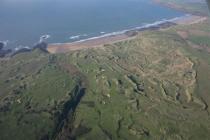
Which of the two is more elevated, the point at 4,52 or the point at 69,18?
the point at 69,18

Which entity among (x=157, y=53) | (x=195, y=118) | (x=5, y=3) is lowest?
(x=195, y=118)

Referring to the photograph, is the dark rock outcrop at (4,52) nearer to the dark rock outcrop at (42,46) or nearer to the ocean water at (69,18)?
the ocean water at (69,18)

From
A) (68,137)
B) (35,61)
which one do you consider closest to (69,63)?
(35,61)

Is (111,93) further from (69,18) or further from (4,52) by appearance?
(69,18)

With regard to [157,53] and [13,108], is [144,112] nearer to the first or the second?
[13,108]

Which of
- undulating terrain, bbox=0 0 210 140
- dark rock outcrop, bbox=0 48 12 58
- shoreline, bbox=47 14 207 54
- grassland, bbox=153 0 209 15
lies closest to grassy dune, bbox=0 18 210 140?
undulating terrain, bbox=0 0 210 140

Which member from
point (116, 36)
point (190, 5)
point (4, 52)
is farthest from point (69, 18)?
point (190, 5)

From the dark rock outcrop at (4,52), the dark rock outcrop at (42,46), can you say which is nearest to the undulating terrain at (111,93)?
the dark rock outcrop at (42,46)
